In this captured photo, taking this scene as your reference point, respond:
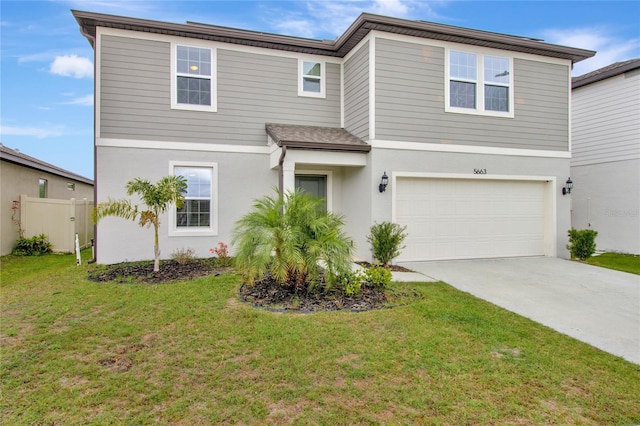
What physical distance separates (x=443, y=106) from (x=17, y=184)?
12.8 meters

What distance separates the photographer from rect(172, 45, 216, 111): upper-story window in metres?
9.40

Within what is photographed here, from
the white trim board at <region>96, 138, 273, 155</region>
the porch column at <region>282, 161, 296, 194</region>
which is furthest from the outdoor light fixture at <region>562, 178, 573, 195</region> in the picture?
the white trim board at <region>96, 138, 273, 155</region>

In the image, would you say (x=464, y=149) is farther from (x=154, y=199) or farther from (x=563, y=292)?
(x=154, y=199)

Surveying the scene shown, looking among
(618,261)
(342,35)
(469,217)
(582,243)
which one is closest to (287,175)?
(342,35)

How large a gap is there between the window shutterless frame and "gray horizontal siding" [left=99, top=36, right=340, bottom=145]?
12cm

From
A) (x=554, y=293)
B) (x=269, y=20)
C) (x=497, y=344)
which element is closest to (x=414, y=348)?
(x=497, y=344)

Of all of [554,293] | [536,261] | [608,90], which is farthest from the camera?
[608,90]

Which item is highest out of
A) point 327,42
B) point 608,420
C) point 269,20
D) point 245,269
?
point 269,20

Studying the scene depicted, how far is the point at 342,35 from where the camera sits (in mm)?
9562

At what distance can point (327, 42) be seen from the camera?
10.3 meters

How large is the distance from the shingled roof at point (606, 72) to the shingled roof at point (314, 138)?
8.78 metres

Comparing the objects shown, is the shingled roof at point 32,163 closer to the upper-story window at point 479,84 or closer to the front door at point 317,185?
the front door at point 317,185

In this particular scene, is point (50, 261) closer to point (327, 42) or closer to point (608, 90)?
point (327, 42)

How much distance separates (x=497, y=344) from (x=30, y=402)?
4511 mm
